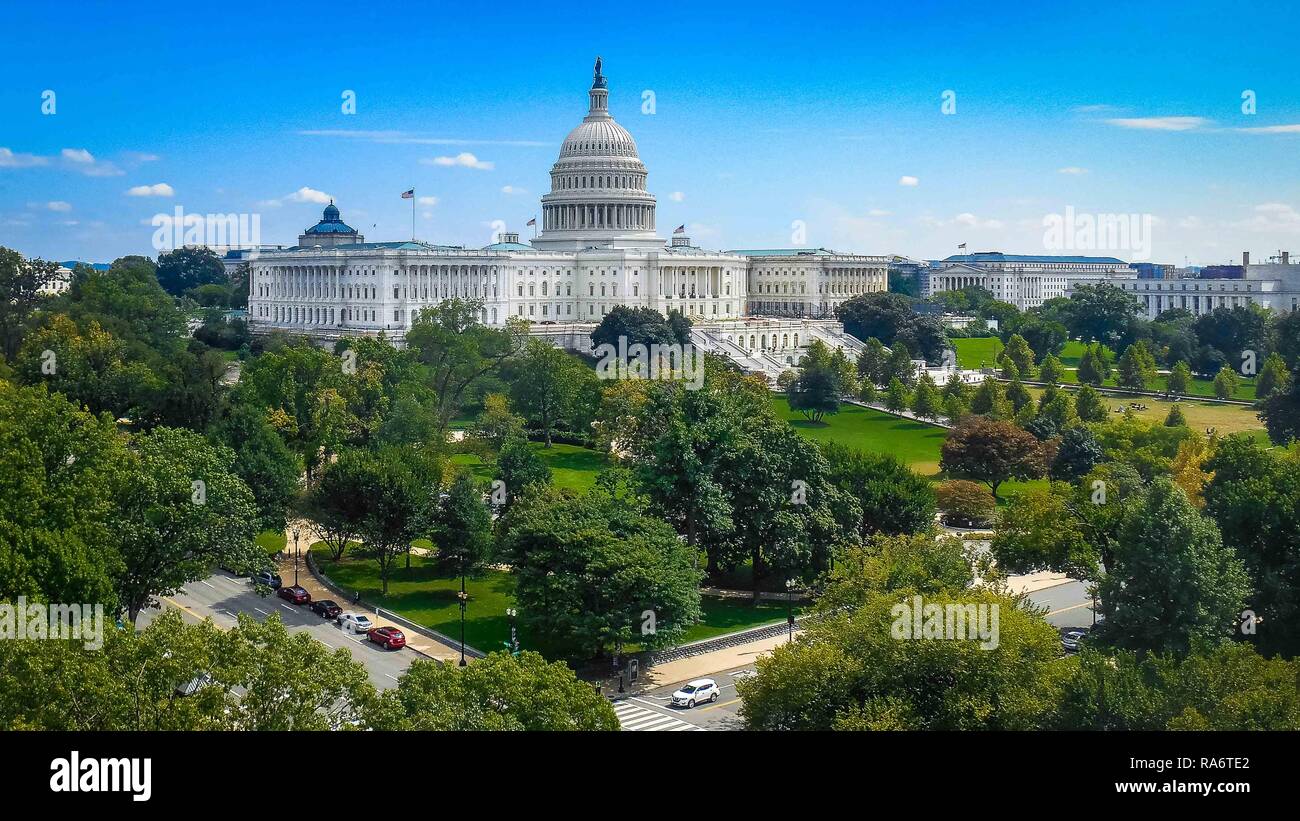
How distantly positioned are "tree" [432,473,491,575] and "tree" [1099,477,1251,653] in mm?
23104

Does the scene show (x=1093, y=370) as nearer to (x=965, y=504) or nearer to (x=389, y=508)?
(x=965, y=504)

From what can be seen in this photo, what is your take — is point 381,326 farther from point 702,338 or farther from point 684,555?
point 684,555

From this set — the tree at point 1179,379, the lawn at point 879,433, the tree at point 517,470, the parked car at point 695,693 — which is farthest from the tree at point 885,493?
the tree at point 1179,379

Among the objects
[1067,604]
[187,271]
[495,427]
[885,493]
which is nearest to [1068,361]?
[495,427]

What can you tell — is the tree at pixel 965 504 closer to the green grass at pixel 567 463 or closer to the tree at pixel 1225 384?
the green grass at pixel 567 463

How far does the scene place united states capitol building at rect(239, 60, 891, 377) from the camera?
132 meters

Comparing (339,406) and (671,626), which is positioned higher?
(339,406)

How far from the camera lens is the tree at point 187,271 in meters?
178

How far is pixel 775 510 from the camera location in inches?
1976

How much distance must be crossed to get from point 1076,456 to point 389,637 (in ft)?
136

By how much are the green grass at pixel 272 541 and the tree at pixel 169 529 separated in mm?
15674

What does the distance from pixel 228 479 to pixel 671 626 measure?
15.3m

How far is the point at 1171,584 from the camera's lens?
3709cm
